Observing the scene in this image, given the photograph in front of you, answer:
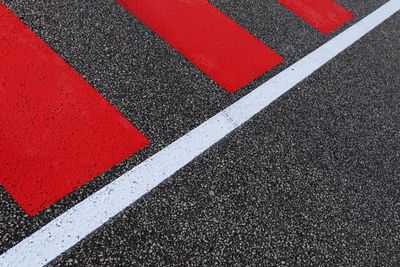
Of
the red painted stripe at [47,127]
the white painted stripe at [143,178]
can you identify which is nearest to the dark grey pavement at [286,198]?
the white painted stripe at [143,178]

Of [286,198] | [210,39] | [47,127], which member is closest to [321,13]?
[210,39]

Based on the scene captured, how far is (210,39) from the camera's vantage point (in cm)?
383

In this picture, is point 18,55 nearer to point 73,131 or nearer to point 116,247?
point 73,131

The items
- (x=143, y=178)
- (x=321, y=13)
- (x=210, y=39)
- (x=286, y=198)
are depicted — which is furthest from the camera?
(x=321, y=13)

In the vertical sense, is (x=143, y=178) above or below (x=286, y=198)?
above

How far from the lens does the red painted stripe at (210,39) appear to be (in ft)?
11.7

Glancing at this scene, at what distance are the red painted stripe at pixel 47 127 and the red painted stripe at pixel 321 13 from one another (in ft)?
7.79

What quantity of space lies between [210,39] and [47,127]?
1652 mm

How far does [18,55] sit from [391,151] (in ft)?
9.19

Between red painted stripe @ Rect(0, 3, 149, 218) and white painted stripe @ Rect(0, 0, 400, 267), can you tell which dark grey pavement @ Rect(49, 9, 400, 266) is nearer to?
white painted stripe @ Rect(0, 0, 400, 267)

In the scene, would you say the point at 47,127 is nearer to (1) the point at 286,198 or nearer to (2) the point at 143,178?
(2) the point at 143,178

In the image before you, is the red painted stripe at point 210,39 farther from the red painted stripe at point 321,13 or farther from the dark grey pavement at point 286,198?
the red painted stripe at point 321,13

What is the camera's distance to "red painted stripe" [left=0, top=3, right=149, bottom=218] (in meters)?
2.51

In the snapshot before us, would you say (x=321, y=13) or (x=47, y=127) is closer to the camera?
(x=47, y=127)
